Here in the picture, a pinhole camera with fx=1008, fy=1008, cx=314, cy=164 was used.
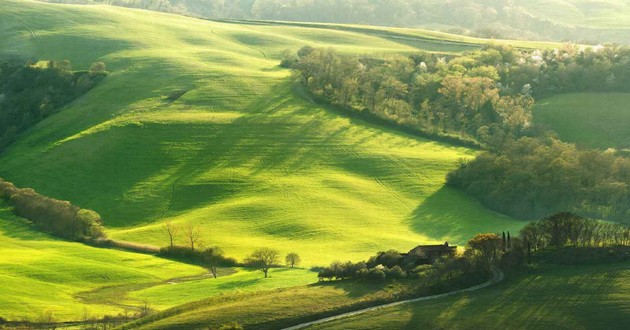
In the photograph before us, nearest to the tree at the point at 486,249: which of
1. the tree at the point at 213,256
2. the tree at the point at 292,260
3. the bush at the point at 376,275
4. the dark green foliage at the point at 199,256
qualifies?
the bush at the point at 376,275

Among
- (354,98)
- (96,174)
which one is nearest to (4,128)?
(96,174)

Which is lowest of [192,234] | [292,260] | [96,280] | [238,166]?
[192,234]

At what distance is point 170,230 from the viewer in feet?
368

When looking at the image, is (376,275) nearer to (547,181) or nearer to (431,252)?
(431,252)

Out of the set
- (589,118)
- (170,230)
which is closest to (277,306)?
(170,230)

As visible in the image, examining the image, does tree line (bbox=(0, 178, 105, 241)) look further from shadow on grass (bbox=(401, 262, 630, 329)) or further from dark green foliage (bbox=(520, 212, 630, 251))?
shadow on grass (bbox=(401, 262, 630, 329))

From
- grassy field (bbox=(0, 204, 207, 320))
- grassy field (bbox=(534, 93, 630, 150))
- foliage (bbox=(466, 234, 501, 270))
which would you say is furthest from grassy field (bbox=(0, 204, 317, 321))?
grassy field (bbox=(534, 93, 630, 150))

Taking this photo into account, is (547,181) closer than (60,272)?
No

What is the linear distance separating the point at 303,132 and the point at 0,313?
75533 millimetres

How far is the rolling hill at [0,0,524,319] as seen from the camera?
3841 inches

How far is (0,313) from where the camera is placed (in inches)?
2982

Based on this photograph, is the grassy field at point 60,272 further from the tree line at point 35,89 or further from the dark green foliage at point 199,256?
the tree line at point 35,89

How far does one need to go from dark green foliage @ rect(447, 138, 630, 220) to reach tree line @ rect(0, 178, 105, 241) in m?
47.1

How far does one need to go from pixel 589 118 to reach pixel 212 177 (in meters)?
63.2
